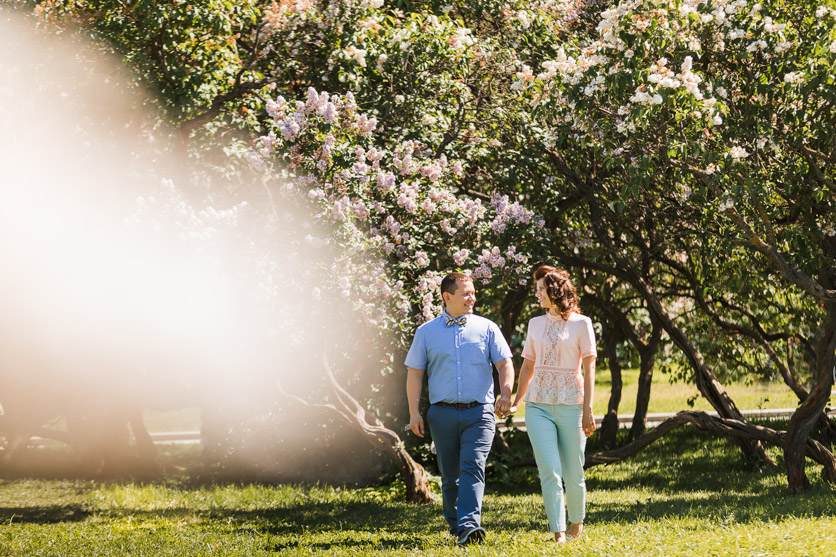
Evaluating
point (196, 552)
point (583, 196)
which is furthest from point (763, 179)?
point (196, 552)

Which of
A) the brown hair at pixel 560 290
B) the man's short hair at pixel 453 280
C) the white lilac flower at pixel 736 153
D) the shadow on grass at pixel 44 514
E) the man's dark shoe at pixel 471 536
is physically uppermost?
the white lilac flower at pixel 736 153

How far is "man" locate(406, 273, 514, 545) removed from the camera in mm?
5996

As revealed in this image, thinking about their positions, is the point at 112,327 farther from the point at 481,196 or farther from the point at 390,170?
the point at 481,196

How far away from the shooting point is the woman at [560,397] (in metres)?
5.76

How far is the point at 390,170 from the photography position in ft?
30.7

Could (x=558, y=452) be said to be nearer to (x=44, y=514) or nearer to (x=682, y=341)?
(x=682, y=341)

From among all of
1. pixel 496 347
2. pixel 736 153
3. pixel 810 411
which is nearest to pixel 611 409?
pixel 810 411

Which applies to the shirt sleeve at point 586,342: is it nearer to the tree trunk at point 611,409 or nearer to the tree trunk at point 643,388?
the tree trunk at point 643,388

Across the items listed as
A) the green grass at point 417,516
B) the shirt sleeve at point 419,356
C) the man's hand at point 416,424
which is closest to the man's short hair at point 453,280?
the shirt sleeve at point 419,356

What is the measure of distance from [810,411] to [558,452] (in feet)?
15.5

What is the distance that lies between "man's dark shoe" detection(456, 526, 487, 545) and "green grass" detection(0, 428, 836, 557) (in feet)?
A: 0.28

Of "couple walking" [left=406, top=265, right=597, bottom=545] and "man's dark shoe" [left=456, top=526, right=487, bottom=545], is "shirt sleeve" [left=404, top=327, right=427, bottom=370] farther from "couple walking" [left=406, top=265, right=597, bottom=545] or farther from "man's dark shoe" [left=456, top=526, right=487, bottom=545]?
"man's dark shoe" [left=456, top=526, right=487, bottom=545]

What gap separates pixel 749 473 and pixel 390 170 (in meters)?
6.51

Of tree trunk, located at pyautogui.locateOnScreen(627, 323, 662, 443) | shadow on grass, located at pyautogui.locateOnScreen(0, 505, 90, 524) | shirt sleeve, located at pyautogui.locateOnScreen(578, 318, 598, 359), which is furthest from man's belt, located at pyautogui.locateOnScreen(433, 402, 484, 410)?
tree trunk, located at pyautogui.locateOnScreen(627, 323, 662, 443)
